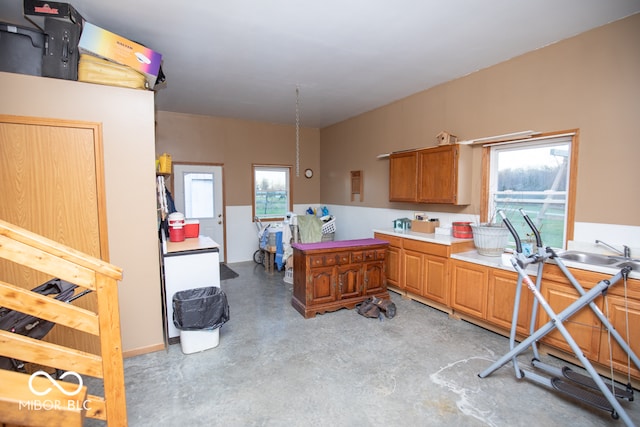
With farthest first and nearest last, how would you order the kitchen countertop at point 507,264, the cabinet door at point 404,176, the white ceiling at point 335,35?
the cabinet door at point 404,176
the white ceiling at point 335,35
the kitchen countertop at point 507,264

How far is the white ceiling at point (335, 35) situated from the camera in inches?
101

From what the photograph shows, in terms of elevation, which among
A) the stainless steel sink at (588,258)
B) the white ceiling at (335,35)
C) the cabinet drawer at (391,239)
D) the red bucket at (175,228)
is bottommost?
the cabinet drawer at (391,239)

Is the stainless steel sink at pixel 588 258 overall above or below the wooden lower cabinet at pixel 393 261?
above

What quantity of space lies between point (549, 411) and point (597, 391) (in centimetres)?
47

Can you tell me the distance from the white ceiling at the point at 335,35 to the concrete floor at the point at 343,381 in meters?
3.09

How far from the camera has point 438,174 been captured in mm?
4145

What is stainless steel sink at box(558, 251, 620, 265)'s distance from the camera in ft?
8.83

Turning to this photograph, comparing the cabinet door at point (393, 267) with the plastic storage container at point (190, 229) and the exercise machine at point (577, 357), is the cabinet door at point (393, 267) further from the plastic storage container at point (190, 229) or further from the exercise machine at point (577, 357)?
the plastic storage container at point (190, 229)

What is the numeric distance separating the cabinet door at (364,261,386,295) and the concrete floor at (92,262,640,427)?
1.96ft

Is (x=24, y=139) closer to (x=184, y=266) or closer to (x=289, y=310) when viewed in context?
(x=184, y=266)

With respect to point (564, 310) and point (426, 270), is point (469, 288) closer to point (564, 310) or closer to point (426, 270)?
point (426, 270)

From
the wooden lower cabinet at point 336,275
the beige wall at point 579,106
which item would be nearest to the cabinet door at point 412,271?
the wooden lower cabinet at point 336,275

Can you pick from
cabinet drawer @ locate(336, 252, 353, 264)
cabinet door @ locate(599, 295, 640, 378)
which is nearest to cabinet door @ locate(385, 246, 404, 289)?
cabinet drawer @ locate(336, 252, 353, 264)

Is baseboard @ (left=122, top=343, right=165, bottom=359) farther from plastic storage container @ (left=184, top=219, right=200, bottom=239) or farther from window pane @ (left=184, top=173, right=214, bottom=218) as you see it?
window pane @ (left=184, top=173, right=214, bottom=218)
